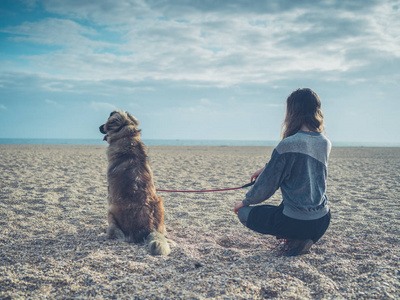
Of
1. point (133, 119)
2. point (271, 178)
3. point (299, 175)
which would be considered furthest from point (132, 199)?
point (299, 175)

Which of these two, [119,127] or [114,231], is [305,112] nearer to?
[119,127]

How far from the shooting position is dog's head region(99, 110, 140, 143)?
4297 mm

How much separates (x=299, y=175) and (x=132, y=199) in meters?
2.07

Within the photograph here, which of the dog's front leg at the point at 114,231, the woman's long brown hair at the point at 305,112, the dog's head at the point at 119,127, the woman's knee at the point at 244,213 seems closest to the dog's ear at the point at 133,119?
the dog's head at the point at 119,127

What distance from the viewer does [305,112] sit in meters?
3.10

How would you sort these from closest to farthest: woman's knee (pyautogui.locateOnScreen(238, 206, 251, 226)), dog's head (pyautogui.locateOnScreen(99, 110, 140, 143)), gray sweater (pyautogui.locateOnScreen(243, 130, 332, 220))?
gray sweater (pyautogui.locateOnScreen(243, 130, 332, 220)), woman's knee (pyautogui.locateOnScreen(238, 206, 251, 226)), dog's head (pyautogui.locateOnScreen(99, 110, 140, 143))

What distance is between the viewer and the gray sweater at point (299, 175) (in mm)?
2973

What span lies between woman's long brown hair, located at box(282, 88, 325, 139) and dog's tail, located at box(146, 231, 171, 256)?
196 cm

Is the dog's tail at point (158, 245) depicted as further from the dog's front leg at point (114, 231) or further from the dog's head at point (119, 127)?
the dog's head at point (119, 127)

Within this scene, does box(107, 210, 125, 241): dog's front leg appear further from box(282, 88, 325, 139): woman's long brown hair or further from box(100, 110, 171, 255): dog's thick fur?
box(282, 88, 325, 139): woman's long brown hair

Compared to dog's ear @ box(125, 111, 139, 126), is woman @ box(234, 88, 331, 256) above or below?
below

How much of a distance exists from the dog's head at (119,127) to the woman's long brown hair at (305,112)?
2.28 meters

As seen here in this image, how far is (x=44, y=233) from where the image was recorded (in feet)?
14.0

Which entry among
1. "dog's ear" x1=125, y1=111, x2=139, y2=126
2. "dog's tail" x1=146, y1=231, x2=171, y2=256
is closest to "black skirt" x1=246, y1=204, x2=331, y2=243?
"dog's tail" x1=146, y1=231, x2=171, y2=256
